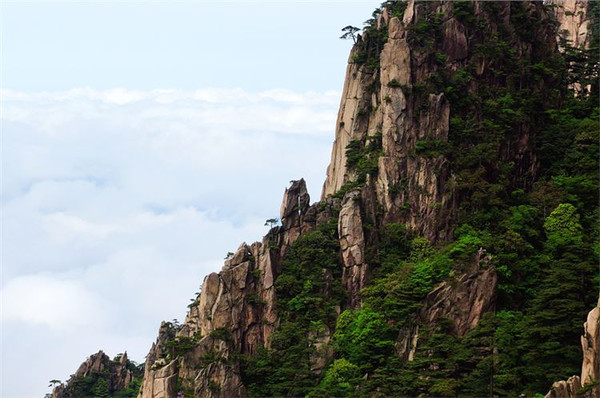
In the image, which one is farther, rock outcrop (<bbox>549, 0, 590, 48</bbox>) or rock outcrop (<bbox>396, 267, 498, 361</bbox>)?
rock outcrop (<bbox>549, 0, 590, 48</bbox>)

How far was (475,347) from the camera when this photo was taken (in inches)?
2322

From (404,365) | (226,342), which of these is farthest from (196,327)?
(404,365)

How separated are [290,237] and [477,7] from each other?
18.5m

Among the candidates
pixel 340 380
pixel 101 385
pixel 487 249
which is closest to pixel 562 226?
pixel 487 249

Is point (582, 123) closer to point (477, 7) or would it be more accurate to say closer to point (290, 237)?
point (477, 7)

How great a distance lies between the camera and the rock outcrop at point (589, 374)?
161 feet

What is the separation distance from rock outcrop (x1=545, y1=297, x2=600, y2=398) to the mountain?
17.6 ft

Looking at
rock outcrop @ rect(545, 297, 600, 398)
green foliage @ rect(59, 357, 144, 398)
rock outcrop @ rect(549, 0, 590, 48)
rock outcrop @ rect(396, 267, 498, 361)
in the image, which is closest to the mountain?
rock outcrop @ rect(396, 267, 498, 361)

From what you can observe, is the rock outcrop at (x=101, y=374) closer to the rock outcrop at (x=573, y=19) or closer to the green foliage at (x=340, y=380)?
the green foliage at (x=340, y=380)

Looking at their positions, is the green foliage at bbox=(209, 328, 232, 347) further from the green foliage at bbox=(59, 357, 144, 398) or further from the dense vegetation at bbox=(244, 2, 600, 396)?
the green foliage at bbox=(59, 357, 144, 398)

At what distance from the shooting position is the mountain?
59000 millimetres

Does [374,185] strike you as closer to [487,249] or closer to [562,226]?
[487,249]

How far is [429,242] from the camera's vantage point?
67188 millimetres

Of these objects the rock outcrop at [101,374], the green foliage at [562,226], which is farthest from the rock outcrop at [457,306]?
the rock outcrop at [101,374]
